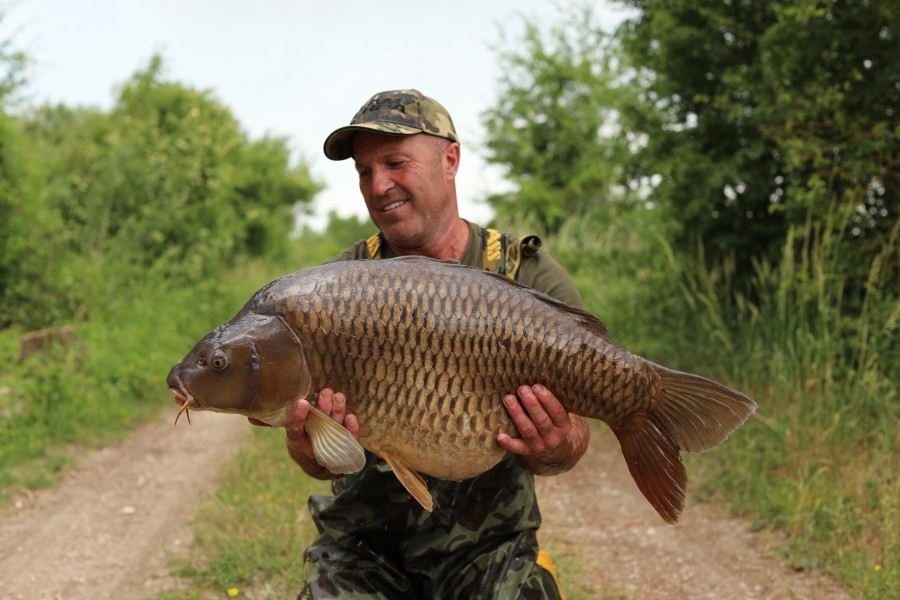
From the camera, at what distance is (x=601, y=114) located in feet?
50.5

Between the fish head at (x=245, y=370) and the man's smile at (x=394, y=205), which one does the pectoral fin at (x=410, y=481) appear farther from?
the man's smile at (x=394, y=205)

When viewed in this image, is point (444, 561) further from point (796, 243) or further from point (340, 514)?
point (796, 243)

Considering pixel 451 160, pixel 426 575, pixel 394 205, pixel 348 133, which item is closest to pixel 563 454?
pixel 426 575

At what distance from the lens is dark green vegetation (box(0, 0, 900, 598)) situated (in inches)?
139

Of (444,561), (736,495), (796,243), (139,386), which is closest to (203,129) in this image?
(139,386)

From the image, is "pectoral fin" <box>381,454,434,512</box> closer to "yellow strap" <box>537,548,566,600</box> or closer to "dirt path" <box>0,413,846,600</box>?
"yellow strap" <box>537,548,566,600</box>

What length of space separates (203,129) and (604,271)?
683 cm

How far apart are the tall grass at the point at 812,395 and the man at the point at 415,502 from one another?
1.42m

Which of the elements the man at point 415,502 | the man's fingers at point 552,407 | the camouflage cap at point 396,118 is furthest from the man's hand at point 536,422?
the camouflage cap at point 396,118

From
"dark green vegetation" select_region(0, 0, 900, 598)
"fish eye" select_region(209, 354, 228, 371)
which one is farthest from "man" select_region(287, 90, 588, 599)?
"dark green vegetation" select_region(0, 0, 900, 598)

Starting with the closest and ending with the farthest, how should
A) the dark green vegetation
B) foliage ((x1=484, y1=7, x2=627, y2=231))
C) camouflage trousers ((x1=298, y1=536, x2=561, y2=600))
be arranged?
camouflage trousers ((x1=298, y1=536, x2=561, y2=600)) < the dark green vegetation < foliage ((x1=484, y1=7, x2=627, y2=231))

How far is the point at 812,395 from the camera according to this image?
12.7ft

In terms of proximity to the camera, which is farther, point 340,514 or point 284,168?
point 284,168

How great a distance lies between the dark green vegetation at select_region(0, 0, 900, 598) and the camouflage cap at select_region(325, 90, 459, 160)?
169cm
